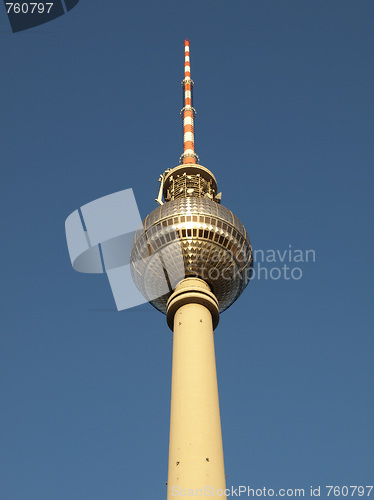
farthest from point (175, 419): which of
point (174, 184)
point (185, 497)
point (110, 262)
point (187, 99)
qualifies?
point (187, 99)

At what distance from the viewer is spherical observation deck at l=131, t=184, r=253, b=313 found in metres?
40.8

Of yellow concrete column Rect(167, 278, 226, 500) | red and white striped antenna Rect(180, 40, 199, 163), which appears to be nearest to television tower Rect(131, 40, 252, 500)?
yellow concrete column Rect(167, 278, 226, 500)

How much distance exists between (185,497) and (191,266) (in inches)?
602

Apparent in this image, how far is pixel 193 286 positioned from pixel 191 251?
10.2 ft

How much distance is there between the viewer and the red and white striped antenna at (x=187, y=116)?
170 ft

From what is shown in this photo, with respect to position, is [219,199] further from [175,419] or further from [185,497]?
[185,497]

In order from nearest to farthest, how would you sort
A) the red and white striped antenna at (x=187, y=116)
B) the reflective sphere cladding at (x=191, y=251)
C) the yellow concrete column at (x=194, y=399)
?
the yellow concrete column at (x=194, y=399) < the reflective sphere cladding at (x=191, y=251) < the red and white striped antenna at (x=187, y=116)

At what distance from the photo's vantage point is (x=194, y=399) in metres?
32.3

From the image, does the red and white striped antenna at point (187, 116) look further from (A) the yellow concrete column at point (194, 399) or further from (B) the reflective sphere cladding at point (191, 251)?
(A) the yellow concrete column at point (194, 399)

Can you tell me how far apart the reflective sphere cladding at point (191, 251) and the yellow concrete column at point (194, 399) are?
149 cm

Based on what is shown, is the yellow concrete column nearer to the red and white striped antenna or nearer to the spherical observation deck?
the spherical observation deck

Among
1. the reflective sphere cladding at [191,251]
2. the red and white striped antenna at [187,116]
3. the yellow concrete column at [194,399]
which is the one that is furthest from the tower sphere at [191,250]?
the red and white striped antenna at [187,116]

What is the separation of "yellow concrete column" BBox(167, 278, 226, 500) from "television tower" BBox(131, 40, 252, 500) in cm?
4

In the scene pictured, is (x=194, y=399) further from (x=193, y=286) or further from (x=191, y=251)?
(x=191, y=251)
